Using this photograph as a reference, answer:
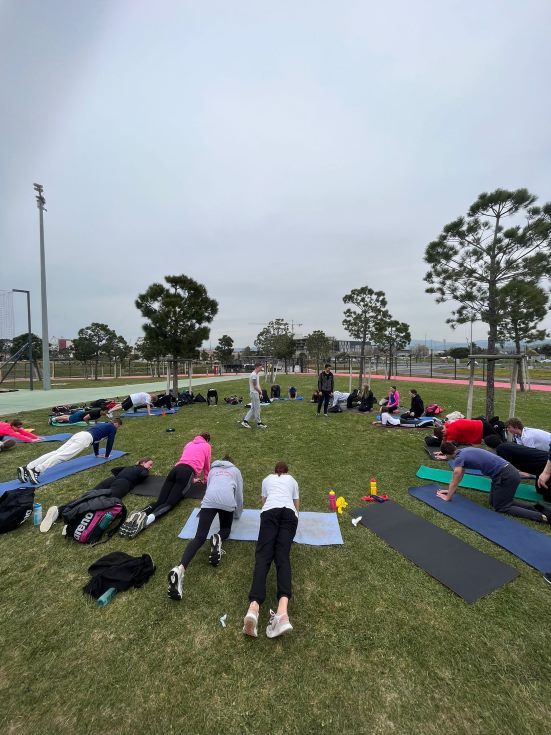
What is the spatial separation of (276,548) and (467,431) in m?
6.49

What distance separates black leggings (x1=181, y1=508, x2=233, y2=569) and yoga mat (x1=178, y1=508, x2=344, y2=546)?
0.20 meters

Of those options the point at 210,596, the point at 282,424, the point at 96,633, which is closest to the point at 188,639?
the point at 210,596

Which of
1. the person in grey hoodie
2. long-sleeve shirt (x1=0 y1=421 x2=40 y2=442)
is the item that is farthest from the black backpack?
long-sleeve shirt (x1=0 y1=421 x2=40 y2=442)

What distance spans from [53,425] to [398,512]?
11.4 meters

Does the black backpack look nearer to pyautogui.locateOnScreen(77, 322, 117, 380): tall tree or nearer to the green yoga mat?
the green yoga mat

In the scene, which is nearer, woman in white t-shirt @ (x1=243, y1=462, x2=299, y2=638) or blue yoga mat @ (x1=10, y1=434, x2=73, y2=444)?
woman in white t-shirt @ (x1=243, y1=462, x2=299, y2=638)

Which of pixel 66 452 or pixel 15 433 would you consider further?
pixel 15 433

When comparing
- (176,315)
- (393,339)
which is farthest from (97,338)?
(393,339)

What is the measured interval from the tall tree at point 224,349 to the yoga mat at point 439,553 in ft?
208

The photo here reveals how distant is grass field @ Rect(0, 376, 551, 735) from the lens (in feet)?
6.94

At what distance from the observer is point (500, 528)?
4.33 metres

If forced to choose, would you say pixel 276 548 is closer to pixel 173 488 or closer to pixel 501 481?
pixel 173 488

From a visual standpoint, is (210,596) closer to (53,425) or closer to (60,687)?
(60,687)

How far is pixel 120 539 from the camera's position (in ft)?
13.8
